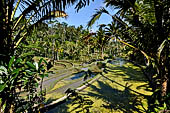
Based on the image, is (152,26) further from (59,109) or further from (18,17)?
(59,109)

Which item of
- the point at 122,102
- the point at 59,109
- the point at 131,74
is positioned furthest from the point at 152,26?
the point at 131,74

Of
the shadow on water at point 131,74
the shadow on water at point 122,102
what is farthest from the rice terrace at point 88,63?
the shadow on water at point 131,74

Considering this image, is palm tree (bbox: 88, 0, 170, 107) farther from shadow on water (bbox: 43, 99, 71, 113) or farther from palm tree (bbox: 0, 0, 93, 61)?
shadow on water (bbox: 43, 99, 71, 113)

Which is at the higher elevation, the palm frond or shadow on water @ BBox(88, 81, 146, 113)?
the palm frond

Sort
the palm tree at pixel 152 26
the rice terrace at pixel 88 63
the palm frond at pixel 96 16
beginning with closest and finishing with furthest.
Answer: the rice terrace at pixel 88 63 < the palm tree at pixel 152 26 < the palm frond at pixel 96 16

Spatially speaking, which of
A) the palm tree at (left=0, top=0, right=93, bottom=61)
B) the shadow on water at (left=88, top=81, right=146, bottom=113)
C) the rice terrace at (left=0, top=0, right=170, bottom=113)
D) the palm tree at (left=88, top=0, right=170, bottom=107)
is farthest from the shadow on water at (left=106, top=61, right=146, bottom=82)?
the palm tree at (left=0, top=0, right=93, bottom=61)

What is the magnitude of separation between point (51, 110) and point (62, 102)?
0.61 metres

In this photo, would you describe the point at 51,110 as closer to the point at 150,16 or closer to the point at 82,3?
the point at 82,3

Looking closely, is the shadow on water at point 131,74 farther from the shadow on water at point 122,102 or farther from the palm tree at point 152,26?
the palm tree at point 152,26

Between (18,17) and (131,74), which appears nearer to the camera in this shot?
(18,17)

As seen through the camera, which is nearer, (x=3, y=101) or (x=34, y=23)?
(x=3, y=101)

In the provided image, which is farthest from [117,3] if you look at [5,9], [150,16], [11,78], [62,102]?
[62,102]

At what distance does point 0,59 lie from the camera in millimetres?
1503

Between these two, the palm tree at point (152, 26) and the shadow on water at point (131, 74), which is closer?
the palm tree at point (152, 26)
